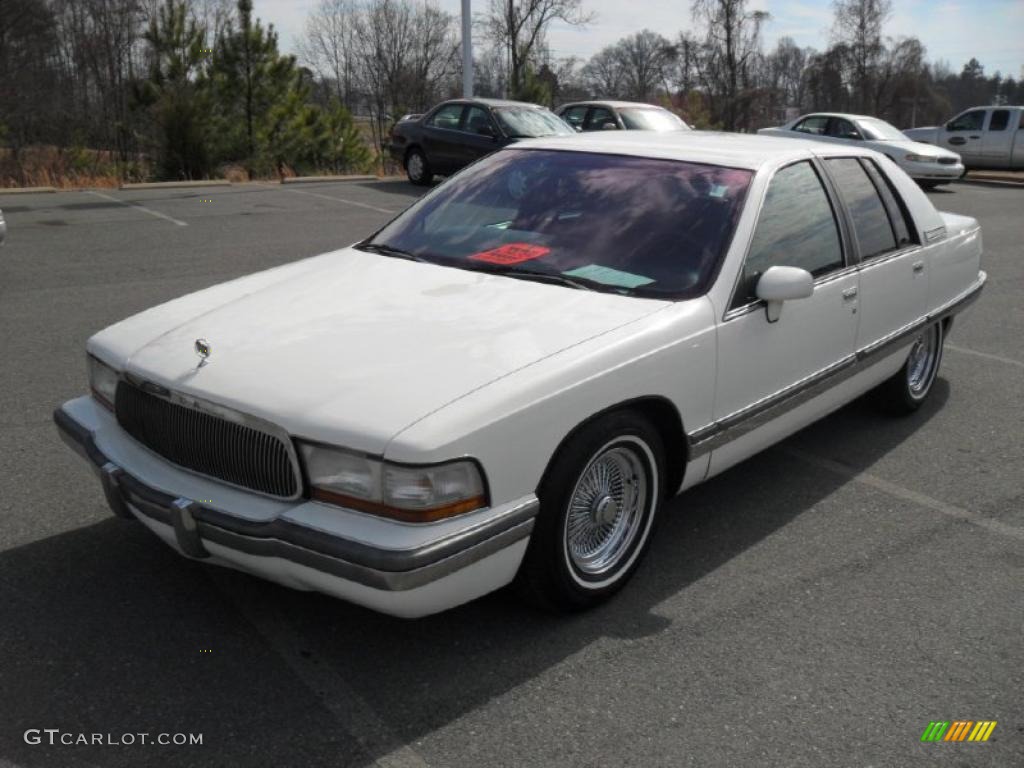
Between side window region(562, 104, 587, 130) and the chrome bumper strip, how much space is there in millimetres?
15809

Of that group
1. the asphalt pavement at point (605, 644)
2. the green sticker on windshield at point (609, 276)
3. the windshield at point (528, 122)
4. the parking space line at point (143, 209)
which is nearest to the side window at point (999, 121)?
the windshield at point (528, 122)

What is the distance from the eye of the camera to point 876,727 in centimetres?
281

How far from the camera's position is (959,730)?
2818mm

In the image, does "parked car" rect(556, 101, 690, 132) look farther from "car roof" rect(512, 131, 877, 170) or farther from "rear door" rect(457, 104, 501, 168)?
"car roof" rect(512, 131, 877, 170)

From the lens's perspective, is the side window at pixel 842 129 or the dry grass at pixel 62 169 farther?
the side window at pixel 842 129

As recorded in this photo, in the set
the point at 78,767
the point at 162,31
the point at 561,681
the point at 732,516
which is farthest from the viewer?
the point at 162,31

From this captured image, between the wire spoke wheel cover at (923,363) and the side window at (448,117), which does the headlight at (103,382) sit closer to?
the wire spoke wheel cover at (923,363)

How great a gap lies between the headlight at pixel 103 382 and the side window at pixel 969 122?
24.6 meters

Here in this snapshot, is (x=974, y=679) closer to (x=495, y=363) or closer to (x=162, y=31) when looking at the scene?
(x=495, y=363)

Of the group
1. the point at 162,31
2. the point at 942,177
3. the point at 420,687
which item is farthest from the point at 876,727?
the point at 162,31

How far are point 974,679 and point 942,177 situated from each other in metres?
18.6

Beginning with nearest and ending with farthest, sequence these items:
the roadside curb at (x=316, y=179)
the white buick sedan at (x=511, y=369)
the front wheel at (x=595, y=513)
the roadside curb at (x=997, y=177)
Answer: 1. the white buick sedan at (x=511, y=369)
2. the front wheel at (x=595, y=513)
3. the roadside curb at (x=316, y=179)
4. the roadside curb at (x=997, y=177)

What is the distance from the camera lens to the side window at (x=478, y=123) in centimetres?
1576

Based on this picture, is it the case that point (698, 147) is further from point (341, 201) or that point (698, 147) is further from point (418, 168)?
→ point (418, 168)
